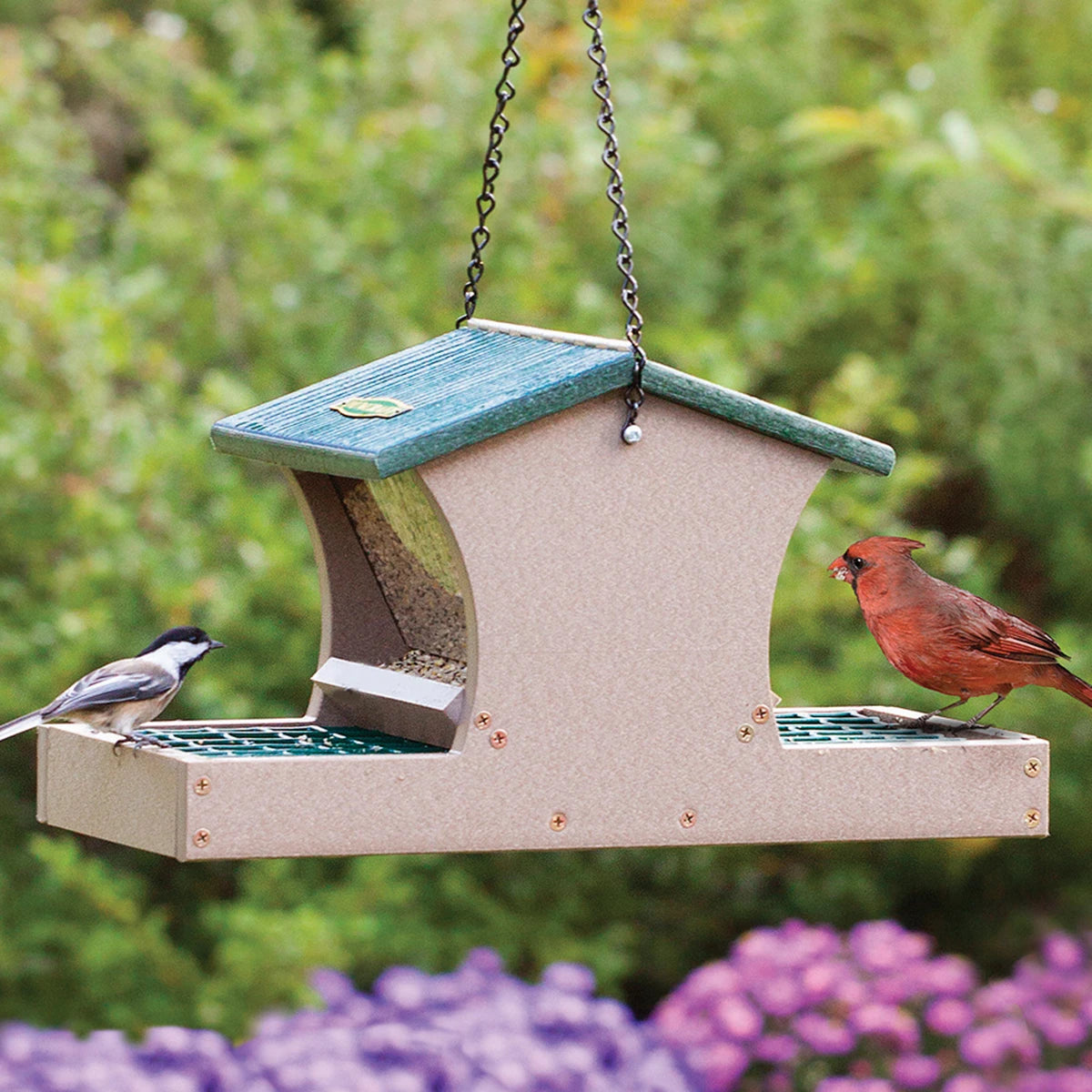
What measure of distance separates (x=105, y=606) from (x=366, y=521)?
2384mm

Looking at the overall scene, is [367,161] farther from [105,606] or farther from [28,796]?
[28,796]

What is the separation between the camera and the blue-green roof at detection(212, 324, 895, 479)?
7.77 feet

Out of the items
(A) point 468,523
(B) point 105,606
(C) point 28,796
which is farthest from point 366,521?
(C) point 28,796

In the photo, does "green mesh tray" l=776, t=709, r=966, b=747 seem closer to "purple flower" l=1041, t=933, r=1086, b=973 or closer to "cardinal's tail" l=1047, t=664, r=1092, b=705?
"cardinal's tail" l=1047, t=664, r=1092, b=705

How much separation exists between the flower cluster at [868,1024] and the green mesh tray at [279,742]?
7.79 feet

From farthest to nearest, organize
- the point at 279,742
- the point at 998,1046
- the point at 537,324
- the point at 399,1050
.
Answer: the point at 537,324
the point at 998,1046
the point at 399,1050
the point at 279,742

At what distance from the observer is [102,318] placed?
5.20 m

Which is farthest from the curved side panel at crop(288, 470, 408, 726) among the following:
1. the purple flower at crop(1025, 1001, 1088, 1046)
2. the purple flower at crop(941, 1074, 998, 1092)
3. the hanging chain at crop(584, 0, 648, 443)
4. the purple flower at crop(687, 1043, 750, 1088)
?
the purple flower at crop(1025, 1001, 1088, 1046)

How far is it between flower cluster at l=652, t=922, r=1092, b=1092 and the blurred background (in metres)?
0.62

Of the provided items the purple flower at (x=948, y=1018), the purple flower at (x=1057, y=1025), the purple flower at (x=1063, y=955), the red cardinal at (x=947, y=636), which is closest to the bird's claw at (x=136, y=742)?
the red cardinal at (x=947, y=636)

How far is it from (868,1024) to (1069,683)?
2245mm

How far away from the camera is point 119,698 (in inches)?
97.7

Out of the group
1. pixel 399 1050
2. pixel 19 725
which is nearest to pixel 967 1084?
pixel 399 1050

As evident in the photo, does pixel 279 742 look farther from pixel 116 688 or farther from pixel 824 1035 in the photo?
pixel 824 1035
